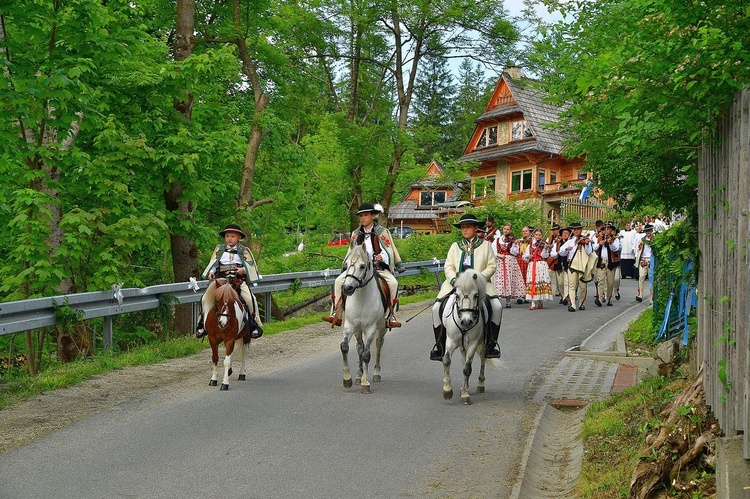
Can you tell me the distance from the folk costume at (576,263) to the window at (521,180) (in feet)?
107

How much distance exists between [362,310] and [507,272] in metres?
12.3

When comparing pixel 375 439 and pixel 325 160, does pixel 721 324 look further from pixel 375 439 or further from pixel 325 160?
pixel 325 160

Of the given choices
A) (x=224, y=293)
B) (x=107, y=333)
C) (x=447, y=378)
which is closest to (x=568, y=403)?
(x=447, y=378)

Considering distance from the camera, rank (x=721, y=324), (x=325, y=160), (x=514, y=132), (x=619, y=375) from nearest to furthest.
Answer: (x=721, y=324) → (x=619, y=375) → (x=325, y=160) → (x=514, y=132)

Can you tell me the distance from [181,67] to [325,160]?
80.3 feet

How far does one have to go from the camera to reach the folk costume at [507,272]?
922 inches

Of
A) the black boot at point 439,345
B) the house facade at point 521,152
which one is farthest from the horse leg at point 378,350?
the house facade at point 521,152

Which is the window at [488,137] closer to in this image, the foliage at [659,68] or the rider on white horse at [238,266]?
the rider on white horse at [238,266]

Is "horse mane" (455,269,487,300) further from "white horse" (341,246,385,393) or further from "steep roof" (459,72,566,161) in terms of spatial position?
"steep roof" (459,72,566,161)

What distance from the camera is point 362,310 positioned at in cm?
1184

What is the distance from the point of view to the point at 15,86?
503 inches

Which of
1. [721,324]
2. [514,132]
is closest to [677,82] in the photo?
[721,324]

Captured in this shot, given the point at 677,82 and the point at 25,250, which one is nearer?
the point at 677,82

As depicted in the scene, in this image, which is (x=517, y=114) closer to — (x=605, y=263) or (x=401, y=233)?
(x=401, y=233)
